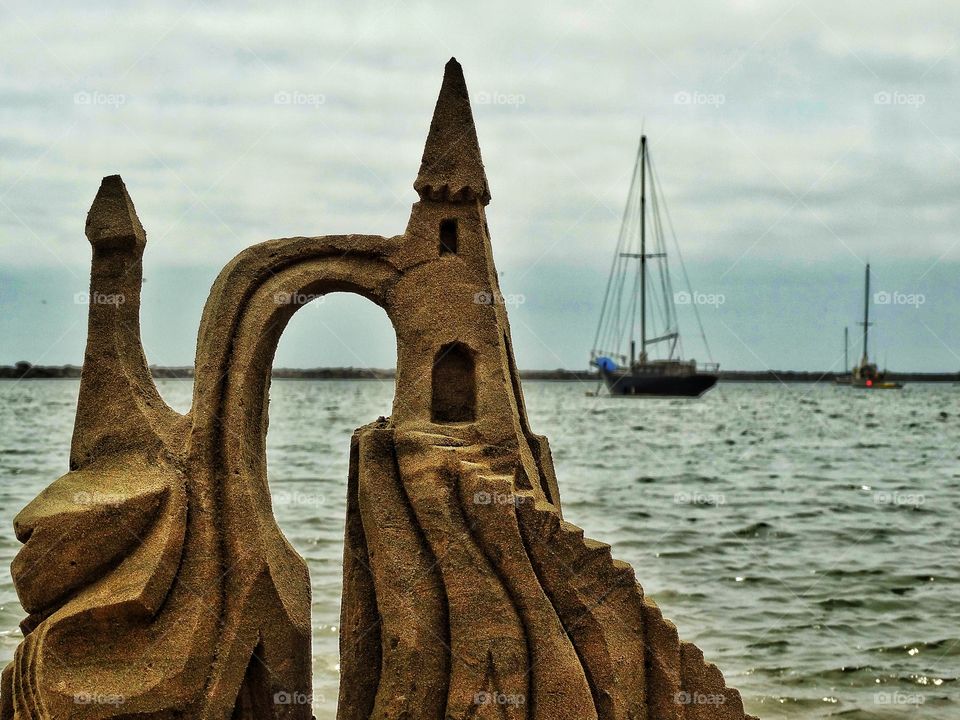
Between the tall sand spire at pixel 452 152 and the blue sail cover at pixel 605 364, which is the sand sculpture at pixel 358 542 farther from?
the blue sail cover at pixel 605 364

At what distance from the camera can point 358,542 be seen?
5664 mm

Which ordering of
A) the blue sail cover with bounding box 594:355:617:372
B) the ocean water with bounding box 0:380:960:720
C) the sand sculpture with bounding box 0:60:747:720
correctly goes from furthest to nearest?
the blue sail cover with bounding box 594:355:617:372, the ocean water with bounding box 0:380:960:720, the sand sculpture with bounding box 0:60:747:720

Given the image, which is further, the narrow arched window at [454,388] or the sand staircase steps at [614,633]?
the narrow arched window at [454,388]

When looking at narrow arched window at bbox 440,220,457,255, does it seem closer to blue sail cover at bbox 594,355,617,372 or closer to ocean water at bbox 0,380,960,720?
ocean water at bbox 0,380,960,720

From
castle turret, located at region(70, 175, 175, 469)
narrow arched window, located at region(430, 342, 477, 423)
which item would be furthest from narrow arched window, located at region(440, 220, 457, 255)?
castle turret, located at region(70, 175, 175, 469)

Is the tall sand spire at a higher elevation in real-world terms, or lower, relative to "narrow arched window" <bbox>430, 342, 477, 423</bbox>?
higher

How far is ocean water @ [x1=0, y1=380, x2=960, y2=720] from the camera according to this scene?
9.14 metres

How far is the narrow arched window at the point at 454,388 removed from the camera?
19.0 ft

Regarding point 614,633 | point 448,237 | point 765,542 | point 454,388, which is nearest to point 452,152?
point 448,237

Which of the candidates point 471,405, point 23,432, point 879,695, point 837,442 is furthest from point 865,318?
point 471,405

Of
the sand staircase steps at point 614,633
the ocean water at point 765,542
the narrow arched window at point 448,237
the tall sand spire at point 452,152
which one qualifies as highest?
the tall sand spire at point 452,152

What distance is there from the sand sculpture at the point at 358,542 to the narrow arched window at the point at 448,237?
0.02m

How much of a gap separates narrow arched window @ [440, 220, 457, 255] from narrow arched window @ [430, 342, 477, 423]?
0.52 m

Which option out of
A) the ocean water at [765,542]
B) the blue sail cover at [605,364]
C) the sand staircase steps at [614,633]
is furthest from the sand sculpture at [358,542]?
the blue sail cover at [605,364]
